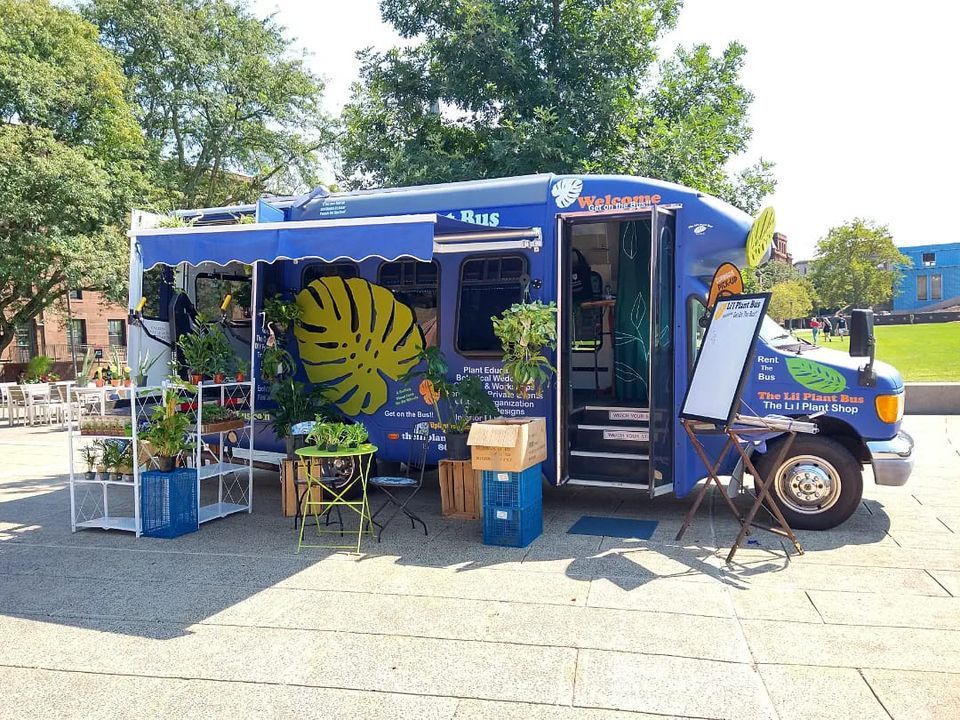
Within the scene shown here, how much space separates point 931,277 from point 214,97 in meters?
89.0

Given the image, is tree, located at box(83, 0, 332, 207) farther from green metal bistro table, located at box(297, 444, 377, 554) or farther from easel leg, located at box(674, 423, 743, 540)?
easel leg, located at box(674, 423, 743, 540)

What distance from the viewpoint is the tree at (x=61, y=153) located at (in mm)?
17625

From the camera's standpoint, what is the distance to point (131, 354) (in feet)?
26.5

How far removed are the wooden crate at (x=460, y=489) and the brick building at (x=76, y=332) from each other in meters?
28.7

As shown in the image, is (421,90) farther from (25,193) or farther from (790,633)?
(790,633)

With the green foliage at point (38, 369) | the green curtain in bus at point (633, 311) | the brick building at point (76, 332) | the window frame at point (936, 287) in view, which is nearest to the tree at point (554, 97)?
the green curtain in bus at point (633, 311)

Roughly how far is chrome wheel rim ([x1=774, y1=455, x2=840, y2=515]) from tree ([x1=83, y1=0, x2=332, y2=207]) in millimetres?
19297

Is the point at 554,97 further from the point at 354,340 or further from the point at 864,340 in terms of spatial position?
the point at 864,340

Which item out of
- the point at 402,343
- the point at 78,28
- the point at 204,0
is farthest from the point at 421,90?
the point at 204,0

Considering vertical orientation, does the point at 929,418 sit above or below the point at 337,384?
below

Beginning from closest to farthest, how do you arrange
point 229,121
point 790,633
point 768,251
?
point 790,633 → point 768,251 → point 229,121

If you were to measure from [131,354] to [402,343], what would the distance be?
297cm

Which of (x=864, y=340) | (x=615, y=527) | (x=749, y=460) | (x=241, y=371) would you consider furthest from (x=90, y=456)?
(x=864, y=340)

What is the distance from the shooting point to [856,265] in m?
56.5
